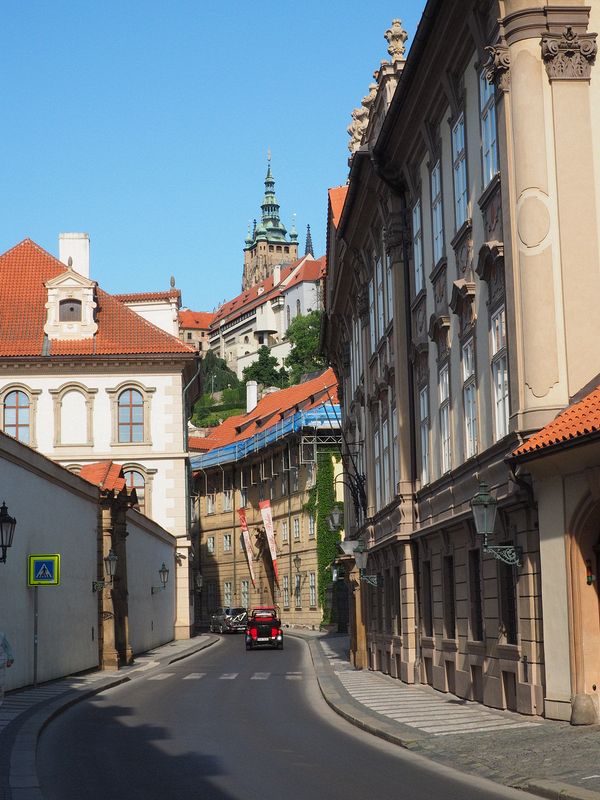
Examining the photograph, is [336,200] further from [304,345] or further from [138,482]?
→ [304,345]

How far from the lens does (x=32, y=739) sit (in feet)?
56.0

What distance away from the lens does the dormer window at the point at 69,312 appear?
62.8 m

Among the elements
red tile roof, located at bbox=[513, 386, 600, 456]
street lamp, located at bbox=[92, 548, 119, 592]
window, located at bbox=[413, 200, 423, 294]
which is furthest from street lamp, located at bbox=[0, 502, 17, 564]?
street lamp, located at bbox=[92, 548, 119, 592]

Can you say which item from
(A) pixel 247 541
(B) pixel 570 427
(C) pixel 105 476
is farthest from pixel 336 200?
(A) pixel 247 541

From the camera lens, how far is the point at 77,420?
Answer: 62.2 m

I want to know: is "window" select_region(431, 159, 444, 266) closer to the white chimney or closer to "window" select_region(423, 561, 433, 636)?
"window" select_region(423, 561, 433, 636)

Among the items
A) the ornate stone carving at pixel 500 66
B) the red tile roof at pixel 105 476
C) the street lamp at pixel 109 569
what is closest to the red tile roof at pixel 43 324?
the red tile roof at pixel 105 476

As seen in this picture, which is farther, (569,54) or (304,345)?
(304,345)

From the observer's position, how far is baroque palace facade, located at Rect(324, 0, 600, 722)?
17.5 metres

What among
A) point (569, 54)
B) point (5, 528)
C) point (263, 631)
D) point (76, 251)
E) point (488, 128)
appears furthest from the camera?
point (76, 251)

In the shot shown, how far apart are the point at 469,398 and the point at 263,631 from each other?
105 ft

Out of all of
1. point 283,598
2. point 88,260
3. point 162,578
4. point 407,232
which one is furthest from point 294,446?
point 407,232

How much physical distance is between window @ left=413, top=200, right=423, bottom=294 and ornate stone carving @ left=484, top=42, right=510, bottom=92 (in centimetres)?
819

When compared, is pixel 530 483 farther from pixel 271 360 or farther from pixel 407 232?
pixel 271 360
